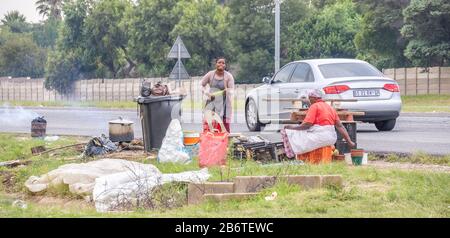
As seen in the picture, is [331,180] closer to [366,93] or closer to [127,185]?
[127,185]

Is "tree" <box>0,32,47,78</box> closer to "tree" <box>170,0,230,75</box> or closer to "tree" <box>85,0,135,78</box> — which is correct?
"tree" <box>85,0,135,78</box>

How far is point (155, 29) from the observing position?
62.1m

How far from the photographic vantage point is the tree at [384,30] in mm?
48625

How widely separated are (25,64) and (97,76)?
20471 mm

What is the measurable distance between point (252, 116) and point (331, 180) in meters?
10.8

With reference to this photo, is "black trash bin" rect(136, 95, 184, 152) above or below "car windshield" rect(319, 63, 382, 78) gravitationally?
below

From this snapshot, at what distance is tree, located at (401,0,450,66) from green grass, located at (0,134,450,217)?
1287 inches

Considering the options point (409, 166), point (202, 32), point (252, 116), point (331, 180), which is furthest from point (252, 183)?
point (202, 32)

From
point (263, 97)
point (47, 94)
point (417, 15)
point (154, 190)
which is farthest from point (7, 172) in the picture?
point (47, 94)

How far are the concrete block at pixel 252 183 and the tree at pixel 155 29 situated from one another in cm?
5211

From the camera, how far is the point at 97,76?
69438 millimetres

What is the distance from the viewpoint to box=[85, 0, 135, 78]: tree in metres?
66.2

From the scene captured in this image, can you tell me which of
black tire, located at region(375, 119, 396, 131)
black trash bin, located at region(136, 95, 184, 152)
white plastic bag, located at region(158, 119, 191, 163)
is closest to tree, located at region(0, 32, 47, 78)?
black tire, located at region(375, 119, 396, 131)

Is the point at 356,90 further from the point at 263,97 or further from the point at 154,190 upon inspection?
the point at 154,190
